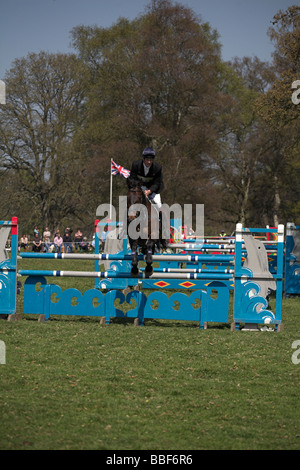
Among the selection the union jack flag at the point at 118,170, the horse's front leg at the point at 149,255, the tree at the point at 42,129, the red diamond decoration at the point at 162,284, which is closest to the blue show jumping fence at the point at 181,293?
the red diamond decoration at the point at 162,284

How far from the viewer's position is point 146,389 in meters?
5.85

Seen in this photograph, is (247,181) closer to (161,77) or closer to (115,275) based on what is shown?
(161,77)

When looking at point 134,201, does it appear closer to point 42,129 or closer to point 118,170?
point 118,170

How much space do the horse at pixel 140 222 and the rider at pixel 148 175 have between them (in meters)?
0.17

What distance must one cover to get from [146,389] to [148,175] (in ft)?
15.0

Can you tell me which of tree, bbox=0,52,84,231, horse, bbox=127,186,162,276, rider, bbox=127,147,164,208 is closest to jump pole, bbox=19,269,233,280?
horse, bbox=127,186,162,276

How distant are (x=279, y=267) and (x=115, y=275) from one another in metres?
2.63

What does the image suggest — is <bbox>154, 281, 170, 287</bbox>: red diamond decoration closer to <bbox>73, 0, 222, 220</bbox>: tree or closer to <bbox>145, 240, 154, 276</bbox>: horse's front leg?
<bbox>145, 240, 154, 276</bbox>: horse's front leg

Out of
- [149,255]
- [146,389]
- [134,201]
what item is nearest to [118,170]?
[149,255]

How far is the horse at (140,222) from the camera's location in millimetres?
9344

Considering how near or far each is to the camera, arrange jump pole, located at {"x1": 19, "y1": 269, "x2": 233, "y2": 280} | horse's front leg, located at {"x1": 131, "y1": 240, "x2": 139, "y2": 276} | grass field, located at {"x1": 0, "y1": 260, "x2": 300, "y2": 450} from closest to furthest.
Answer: grass field, located at {"x1": 0, "y1": 260, "x2": 300, "y2": 450}
horse's front leg, located at {"x1": 131, "y1": 240, "x2": 139, "y2": 276}
jump pole, located at {"x1": 19, "y1": 269, "x2": 233, "y2": 280}

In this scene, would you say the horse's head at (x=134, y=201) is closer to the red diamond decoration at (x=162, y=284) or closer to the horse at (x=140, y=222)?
the horse at (x=140, y=222)

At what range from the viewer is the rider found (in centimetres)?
958

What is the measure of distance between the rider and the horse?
0.56 ft
